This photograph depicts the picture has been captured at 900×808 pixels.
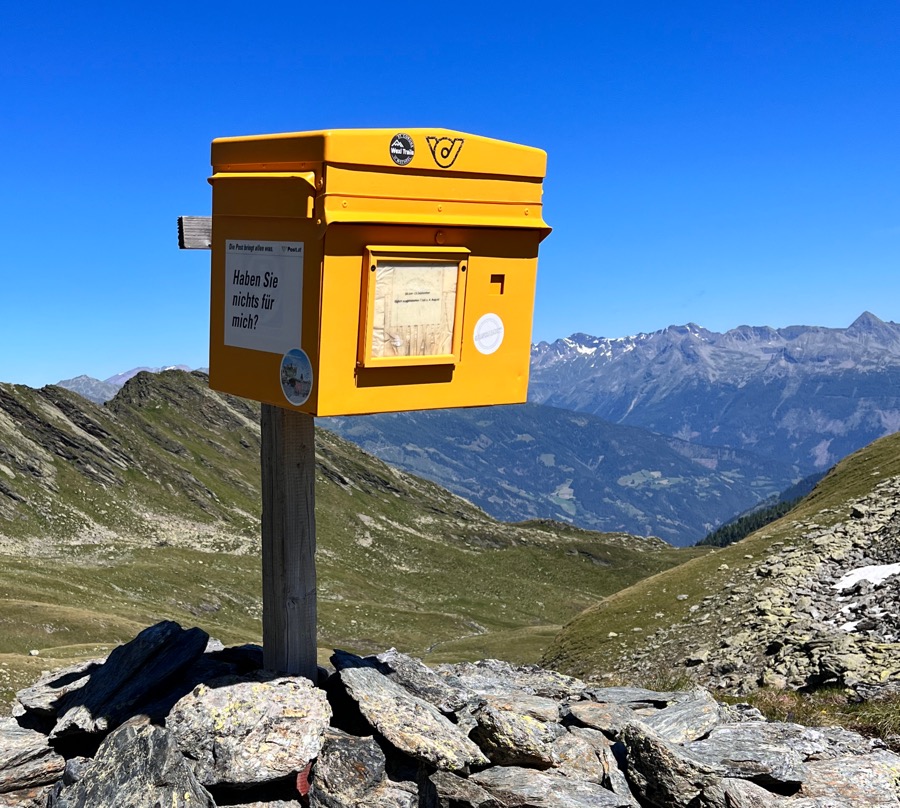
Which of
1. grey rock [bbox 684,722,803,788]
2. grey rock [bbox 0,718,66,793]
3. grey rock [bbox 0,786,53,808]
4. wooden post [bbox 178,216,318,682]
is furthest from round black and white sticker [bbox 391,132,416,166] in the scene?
grey rock [bbox 0,786,53,808]

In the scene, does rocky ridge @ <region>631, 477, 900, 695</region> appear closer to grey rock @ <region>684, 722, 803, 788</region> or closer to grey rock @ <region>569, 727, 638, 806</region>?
grey rock @ <region>684, 722, 803, 788</region>

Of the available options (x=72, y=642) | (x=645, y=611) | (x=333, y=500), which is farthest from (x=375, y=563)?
(x=645, y=611)

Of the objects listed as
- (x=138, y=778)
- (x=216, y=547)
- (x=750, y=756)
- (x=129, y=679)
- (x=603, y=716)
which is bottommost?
(x=216, y=547)

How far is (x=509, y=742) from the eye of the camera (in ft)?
37.9

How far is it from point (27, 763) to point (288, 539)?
4.24 metres

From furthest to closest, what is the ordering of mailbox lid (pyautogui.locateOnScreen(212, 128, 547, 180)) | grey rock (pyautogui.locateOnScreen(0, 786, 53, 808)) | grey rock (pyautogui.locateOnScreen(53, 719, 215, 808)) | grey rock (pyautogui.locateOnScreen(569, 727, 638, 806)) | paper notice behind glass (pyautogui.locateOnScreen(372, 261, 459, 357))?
grey rock (pyautogui.locateOnScreen(569, 727, 638, 806))
grey rock (pyautogui.locateOnScreen(0, 786, 53, 808))
paper notice behind glass (pyautogui.locateOnScreen(372, 261, 459, 357))
mailbox lid (pyautogui.locateOnScreen(212, 128, 547, 180))
grey rock (pyautogui.locateOnScreen(53, 719, 215, 808))

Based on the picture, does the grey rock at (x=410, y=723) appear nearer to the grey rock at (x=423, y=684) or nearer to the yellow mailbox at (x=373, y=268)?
the grey rock at (x=423, y=684)

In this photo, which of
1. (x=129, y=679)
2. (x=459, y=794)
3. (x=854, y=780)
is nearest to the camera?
(x=459, y=794)

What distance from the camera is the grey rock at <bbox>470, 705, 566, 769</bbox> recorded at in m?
11.5

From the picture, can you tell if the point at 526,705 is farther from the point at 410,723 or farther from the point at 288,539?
the point at 288,539

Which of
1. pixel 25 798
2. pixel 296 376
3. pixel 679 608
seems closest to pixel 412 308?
pixel 296 376

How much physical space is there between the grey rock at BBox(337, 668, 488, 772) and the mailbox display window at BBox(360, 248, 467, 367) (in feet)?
13.6

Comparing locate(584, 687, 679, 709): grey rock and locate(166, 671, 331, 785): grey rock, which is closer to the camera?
locate(166, 671, 331, 785): grey rock

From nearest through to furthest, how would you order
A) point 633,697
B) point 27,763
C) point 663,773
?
point 663,773 → point 27,763 → point 633,697
